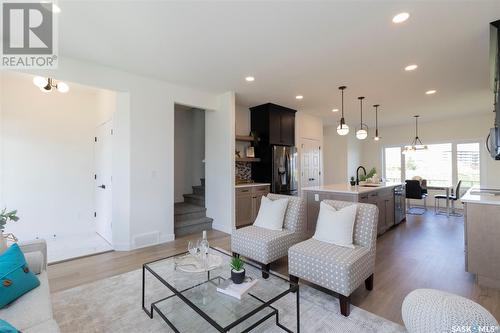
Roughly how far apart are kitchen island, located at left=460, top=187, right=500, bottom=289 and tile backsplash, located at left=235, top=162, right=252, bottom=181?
3.91 m

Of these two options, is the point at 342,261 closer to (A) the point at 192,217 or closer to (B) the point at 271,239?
(B) the point at 271,239

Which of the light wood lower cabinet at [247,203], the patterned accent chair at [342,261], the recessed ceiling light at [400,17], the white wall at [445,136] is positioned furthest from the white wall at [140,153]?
the white wall at [445,136]

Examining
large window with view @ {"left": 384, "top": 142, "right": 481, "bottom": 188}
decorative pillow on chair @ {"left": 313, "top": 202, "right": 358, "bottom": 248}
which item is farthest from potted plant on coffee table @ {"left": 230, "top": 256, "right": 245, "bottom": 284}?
large window with view @ {"left": 384, "top": 142, "right": 481, "bottom": 188}

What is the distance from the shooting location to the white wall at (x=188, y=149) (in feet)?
19.0

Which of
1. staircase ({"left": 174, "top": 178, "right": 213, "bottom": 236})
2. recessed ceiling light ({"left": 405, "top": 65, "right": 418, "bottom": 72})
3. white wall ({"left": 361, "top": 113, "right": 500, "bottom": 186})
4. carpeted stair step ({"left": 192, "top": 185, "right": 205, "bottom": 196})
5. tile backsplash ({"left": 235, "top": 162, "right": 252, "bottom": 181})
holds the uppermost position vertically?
recessed ceiling light ({"left": 405, "top": 65, "right": 418, "bottom": 72})

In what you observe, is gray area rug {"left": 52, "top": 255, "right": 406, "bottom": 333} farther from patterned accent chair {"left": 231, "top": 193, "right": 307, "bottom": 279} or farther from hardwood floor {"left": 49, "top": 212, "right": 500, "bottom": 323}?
patterned accent chair {"left": 231, "top": 193, "right": 307, "bottom": 279}

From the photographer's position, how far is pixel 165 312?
2033 mm

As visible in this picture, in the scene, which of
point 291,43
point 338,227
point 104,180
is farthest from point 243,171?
point 338,227

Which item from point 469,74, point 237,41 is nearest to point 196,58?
point 237,41

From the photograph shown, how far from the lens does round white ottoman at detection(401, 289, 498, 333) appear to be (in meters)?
1.32

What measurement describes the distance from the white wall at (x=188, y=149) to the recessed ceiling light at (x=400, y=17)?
4.38 m

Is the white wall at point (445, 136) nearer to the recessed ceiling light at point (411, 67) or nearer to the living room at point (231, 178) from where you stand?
the living room at point (231, 178)

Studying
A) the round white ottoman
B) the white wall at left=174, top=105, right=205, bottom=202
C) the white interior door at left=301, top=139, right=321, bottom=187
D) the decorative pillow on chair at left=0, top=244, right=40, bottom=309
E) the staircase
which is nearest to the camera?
the round white ottoman

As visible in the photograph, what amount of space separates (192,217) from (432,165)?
7.52m
